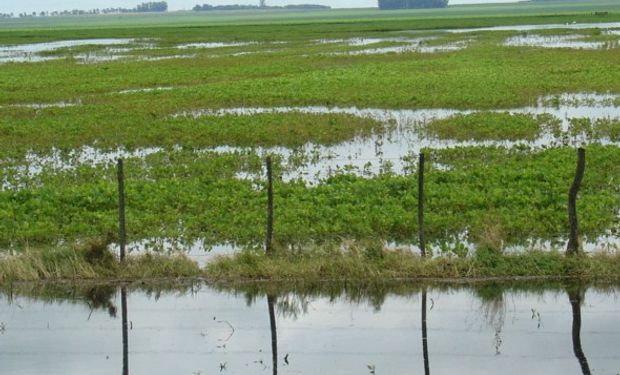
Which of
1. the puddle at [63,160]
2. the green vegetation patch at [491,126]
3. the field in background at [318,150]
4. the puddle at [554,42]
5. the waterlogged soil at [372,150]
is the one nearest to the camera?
the field in background at [318,150]

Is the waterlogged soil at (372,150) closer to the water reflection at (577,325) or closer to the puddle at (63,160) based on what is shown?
the puddle at (63,160)

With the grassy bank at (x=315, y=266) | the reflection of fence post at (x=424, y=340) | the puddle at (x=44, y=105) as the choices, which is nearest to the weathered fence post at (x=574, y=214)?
the grassy bank at (x=315, y=266)

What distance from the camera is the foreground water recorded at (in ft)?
35.4

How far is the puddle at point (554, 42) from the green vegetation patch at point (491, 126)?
30788 mm

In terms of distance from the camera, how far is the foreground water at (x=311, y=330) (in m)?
10.8

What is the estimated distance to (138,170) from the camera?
70.3ft

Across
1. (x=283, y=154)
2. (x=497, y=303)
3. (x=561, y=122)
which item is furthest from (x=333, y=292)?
(x=561, y=122)

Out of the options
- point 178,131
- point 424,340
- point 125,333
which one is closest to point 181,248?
point 125,333

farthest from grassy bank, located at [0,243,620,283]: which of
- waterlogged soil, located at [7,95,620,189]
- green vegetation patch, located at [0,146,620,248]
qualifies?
waterlogged soil, located at [7,95,620,189]

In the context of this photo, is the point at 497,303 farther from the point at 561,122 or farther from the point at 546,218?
the point at 561,122

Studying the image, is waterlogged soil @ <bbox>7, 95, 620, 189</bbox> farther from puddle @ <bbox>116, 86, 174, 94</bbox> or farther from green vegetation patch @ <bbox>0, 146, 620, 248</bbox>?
puddle @ <bbox>116, 86, 174, 94</bbox>

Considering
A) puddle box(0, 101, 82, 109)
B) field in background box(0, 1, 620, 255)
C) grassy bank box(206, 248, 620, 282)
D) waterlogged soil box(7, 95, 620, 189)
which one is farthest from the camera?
puddle box(0, 101, 82, 109)

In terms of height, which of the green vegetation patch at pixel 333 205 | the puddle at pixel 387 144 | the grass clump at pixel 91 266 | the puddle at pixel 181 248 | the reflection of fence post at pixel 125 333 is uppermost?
the puddle at pixel 387 144

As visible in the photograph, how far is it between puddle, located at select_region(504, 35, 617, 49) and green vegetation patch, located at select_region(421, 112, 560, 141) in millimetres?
30788
